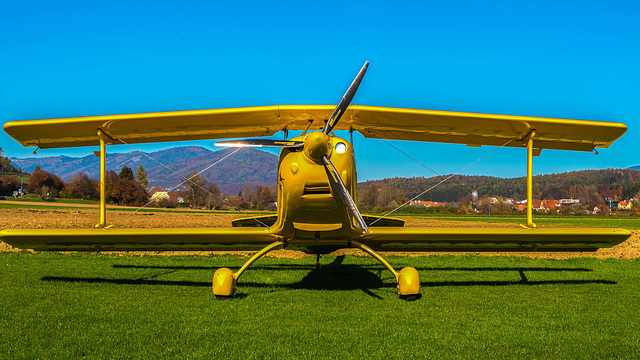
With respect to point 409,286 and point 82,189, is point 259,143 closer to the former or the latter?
point 409,286

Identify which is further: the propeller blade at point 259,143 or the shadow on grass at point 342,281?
the shadow on grass at point 342,281

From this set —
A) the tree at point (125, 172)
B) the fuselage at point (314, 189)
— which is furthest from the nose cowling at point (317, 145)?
the tree at point (125, 172)

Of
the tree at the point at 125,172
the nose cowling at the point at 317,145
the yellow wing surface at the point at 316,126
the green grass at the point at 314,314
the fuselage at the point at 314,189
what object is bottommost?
the green grass at the point at 314,314

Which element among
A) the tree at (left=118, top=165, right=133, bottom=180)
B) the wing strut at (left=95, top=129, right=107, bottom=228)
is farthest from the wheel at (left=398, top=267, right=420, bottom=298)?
the tree at (left=118, top=165, right=133, bottom=180)

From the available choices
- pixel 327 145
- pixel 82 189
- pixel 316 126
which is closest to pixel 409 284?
pixel 327 145

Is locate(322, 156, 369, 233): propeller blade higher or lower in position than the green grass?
higher

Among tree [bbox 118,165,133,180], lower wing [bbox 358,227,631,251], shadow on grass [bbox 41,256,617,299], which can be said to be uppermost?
tree [bbox 118,165,133,180]

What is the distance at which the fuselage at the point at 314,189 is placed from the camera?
24.2 ft

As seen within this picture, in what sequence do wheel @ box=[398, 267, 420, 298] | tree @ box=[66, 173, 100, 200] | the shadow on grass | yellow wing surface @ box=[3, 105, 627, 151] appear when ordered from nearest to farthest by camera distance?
wheel @ box=[398, 267, 420, 298] < yellow wing surface @ box=[3, 105, 627, 151] < the shadow on grass < tree @ box=[66, 173, 100, 200]

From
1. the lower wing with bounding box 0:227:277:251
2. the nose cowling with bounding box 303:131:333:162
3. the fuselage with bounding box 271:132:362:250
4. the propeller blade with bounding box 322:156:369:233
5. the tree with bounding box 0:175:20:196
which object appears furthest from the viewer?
the tree with bounding box 0:175:20:196

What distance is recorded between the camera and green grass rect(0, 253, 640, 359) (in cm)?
512

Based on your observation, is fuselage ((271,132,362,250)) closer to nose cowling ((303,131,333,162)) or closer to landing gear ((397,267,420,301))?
nose cowling ((303,131,333,162))

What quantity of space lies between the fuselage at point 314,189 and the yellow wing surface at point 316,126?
40.4 inches

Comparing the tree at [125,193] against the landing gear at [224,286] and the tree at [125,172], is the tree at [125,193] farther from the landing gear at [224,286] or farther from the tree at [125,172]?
the landing gear at [224,286]
